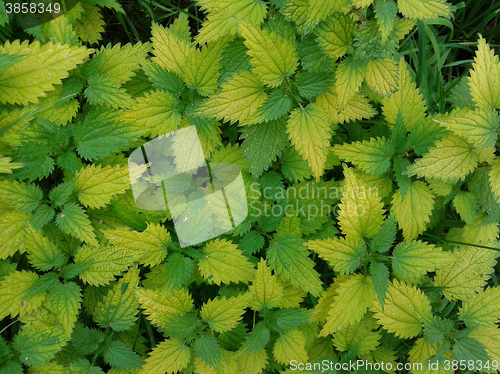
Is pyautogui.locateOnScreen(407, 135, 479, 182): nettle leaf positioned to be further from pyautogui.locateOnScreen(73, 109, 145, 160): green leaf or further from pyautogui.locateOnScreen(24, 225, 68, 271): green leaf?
pyautogui.locateOnScreen(24, 225, 68, 271): green leaf

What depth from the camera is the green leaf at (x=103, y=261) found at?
216 cm

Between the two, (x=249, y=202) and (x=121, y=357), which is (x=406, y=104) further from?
(x=121, y=357)

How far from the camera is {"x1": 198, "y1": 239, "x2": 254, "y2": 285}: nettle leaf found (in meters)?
2.21

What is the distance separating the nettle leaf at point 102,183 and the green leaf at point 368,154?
117 centimetres

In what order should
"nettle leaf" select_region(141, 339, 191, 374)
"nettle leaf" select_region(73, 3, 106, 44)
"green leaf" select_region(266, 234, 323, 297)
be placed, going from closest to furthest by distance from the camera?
"nettle leaf" select_region(141, 339, 191, 374) → "green leaf" select_region(266, 234, 323, 297) → "nettle leaf" select_region(73, 3, 106, 44)

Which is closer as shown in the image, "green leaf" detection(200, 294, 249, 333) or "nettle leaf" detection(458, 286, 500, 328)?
"green leaf" detection(200, 294, 249, 333)

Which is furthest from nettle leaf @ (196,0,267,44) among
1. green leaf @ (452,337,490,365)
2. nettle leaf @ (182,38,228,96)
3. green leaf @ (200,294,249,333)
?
green leaf @ (452,337,490,365)

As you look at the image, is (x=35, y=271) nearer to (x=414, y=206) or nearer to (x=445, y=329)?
(x=414, y=206)

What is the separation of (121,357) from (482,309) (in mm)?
2030

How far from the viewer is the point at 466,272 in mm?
2426

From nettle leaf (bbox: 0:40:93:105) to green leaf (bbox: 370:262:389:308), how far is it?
6.42 feet

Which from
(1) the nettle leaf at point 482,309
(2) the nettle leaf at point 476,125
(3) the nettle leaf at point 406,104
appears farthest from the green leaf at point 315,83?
(1) the nettle leaf at point 482,309

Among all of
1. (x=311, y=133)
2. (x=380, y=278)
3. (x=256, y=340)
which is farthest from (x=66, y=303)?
(x=380, y=278)

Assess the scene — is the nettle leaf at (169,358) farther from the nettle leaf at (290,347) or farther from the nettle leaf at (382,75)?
the nettle leaf at (382,75)
